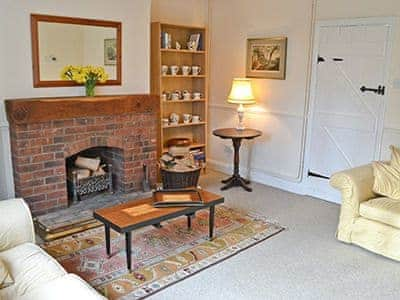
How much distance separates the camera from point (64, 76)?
4043mm

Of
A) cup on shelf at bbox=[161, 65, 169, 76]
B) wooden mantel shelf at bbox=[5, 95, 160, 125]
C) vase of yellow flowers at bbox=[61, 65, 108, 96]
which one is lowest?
wooden mantel shelf at bbox=[5, 95, 160, 125]

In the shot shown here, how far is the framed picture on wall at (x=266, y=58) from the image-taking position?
4.77 meters

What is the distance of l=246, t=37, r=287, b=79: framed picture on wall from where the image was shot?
477 centimetres

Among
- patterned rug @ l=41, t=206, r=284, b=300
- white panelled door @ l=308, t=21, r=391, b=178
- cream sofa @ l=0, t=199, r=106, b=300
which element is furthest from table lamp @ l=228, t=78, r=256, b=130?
cream sofa @ l=0, t=199, r=106, b=300

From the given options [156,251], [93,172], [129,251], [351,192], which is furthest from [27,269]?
[351,192]

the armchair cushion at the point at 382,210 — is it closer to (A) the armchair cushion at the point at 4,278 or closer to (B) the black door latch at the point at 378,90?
(B) the black door latch at the point at 378,90

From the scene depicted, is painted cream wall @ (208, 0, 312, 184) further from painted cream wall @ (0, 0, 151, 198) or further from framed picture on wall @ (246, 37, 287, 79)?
painted cream wall @ (0, 0, 151, 198)

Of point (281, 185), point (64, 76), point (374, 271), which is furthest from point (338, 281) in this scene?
point (64, 76)

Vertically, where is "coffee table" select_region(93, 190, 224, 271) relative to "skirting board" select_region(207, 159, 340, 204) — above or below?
above

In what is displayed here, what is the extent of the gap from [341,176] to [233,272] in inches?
49.9

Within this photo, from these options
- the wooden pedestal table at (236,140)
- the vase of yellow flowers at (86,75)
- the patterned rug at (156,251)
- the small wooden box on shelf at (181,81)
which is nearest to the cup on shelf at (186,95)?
the small wooden box on shelf at (181,81)

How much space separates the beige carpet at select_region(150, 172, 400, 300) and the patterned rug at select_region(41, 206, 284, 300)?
129mm

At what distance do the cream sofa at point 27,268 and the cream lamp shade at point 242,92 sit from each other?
9.75ft

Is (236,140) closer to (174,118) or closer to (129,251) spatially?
(174,118)
